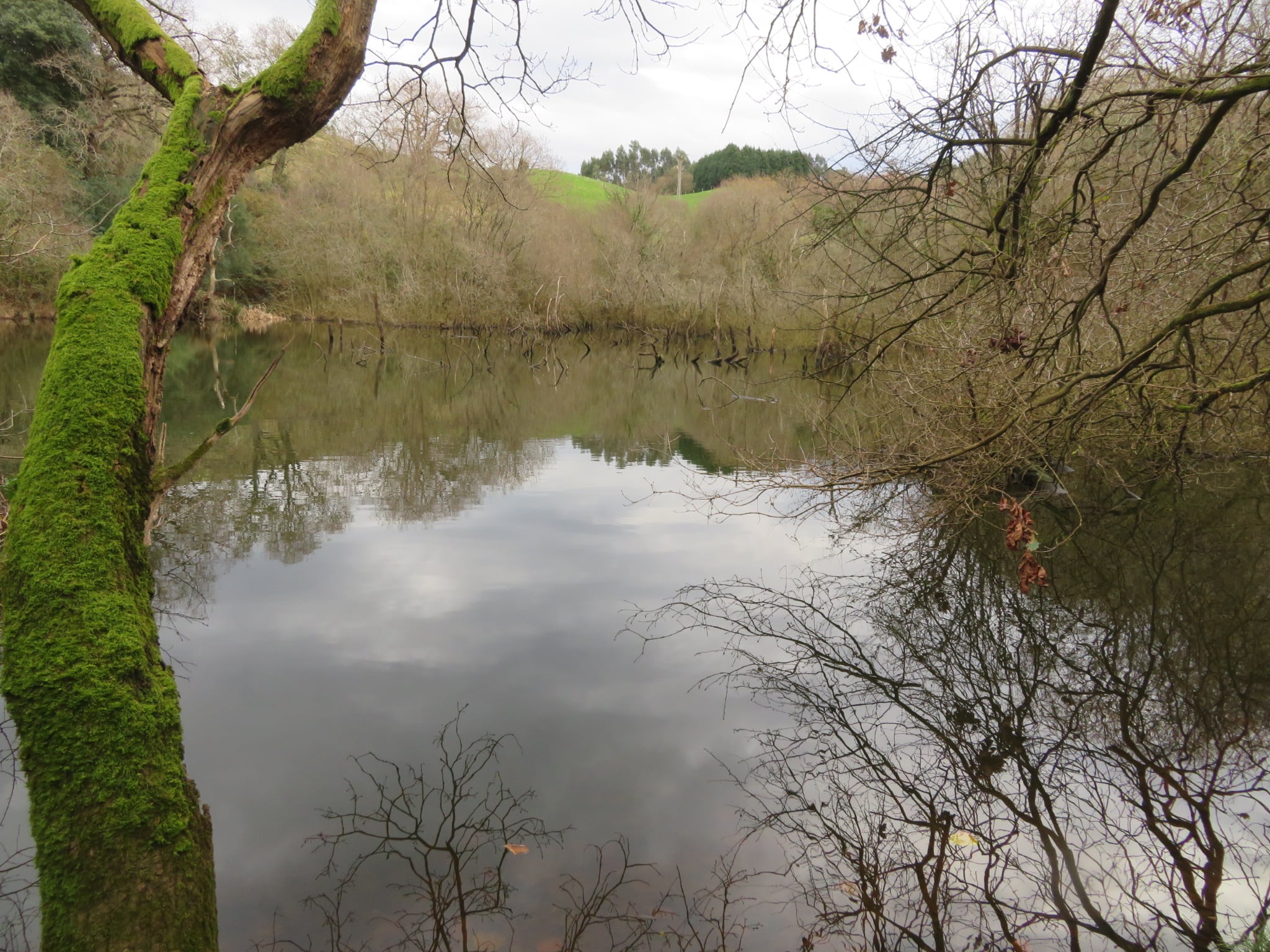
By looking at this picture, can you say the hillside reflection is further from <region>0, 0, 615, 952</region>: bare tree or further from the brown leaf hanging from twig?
the brown leaf hanging from twig

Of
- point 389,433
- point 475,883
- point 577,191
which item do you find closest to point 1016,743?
point 475,883

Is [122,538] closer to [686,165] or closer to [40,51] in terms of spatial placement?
[40,51]

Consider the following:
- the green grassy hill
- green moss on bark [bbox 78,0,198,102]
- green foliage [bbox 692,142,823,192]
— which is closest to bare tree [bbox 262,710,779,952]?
green moss on bark [bbox 78,0,198,102]

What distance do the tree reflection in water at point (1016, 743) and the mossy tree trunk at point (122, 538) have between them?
239cm

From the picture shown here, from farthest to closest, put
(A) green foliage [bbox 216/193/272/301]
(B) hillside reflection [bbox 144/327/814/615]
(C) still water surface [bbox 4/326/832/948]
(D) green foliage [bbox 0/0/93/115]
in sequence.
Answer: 1. (A) green foliage [bbox 216/193/272/301]
2. (D) green foliage [bbox 0/0/93/115]
3. (B) hillside reflection [bbox 144/327/814/615]
4. (C) still water surface [bbox 4/326/832/948]

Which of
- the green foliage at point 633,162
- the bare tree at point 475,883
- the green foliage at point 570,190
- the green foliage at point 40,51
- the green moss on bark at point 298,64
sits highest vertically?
the green foliage at point 633,162

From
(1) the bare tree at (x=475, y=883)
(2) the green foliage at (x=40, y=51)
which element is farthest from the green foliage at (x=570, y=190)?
(1) the bare tree at (x=475, y=883)

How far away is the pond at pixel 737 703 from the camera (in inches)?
126

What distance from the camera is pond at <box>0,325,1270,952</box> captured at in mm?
3207

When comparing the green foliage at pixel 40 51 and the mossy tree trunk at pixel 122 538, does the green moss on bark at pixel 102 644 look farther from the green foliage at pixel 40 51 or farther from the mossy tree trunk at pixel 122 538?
the green foliage at pixel 40 51

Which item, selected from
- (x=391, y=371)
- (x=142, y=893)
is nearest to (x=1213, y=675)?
(x=142, y=893)

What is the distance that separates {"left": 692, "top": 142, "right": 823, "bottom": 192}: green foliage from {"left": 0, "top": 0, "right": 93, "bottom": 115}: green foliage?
102ft

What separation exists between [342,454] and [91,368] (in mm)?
8384

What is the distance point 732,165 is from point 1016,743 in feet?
209
